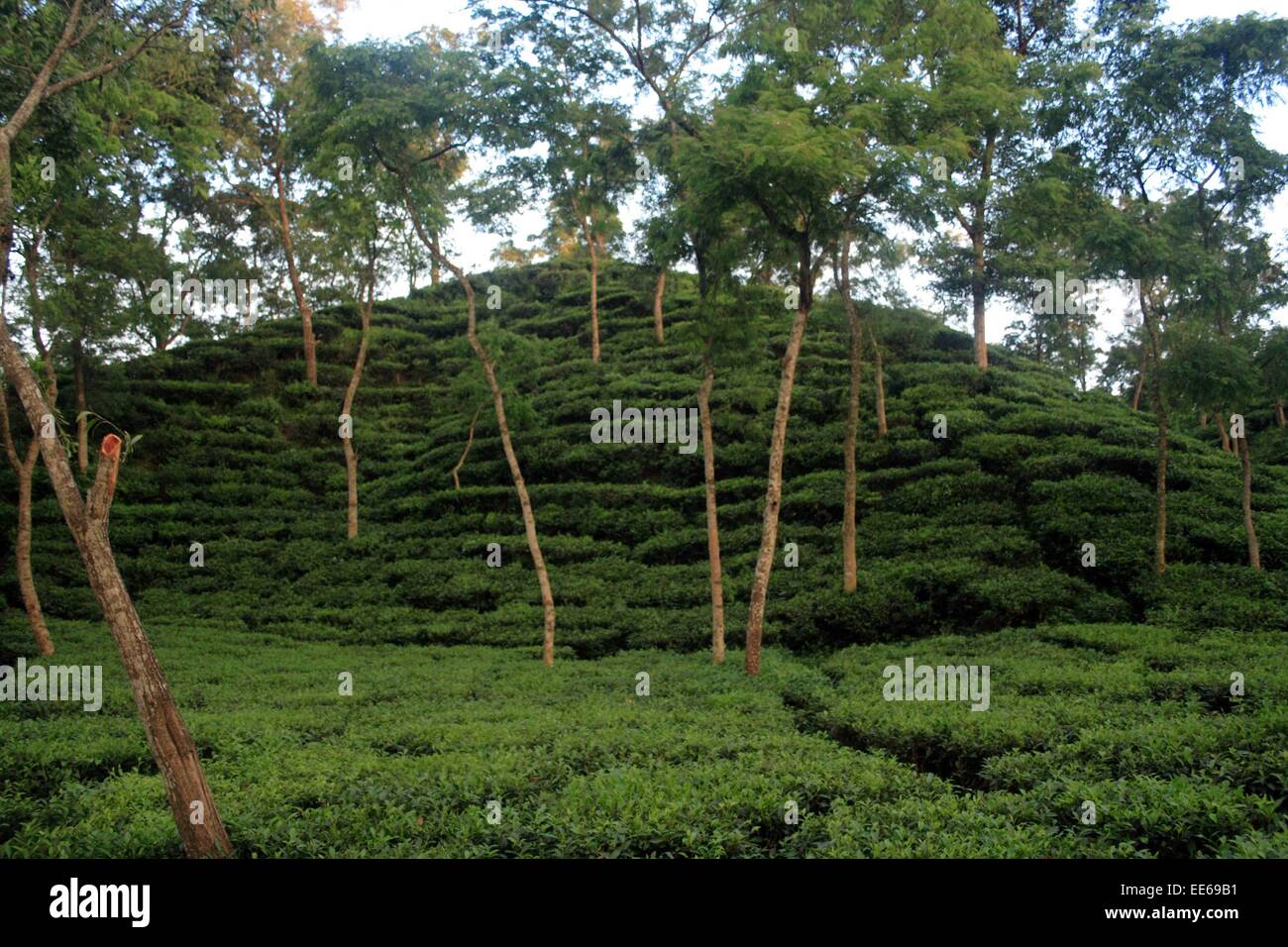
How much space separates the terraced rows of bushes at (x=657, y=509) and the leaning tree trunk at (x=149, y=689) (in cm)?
1087

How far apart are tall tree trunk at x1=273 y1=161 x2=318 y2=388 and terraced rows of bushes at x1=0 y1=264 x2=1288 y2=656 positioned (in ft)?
3.70

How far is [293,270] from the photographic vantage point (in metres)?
31.5

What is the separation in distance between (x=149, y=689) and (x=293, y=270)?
96.0 ft

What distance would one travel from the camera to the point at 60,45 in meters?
8.20

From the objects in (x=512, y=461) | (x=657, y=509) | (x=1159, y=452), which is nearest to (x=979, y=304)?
(x=1159, y=452)

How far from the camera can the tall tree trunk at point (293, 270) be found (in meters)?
31.6

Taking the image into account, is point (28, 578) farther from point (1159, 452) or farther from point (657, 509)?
point (1159, 452)

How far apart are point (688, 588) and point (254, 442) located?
18.4 metres

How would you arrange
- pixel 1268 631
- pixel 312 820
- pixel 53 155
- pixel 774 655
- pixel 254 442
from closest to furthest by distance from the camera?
pixel 312 820, pixel 53 155, pixel 1268 631, pixel 774 655, pixel 254 442

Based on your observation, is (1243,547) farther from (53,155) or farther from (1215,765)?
(53,155)

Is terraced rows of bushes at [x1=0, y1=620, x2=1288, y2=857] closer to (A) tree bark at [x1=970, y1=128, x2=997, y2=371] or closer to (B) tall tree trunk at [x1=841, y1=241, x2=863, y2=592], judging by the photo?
(B) tall tree trunk at [x1=841, y1=241, x2=863, y2=592]

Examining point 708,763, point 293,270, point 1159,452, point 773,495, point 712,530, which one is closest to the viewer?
point 708,763

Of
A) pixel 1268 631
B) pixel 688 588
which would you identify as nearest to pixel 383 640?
pixel 688 588
